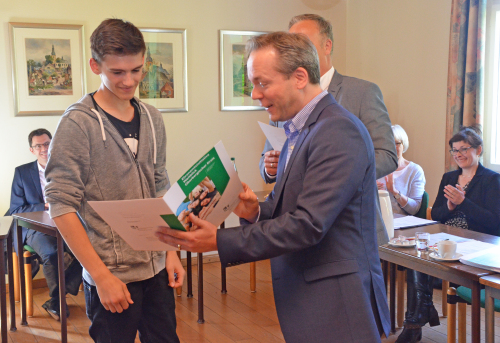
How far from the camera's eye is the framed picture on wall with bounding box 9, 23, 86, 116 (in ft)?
13.6

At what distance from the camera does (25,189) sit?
4.00 m

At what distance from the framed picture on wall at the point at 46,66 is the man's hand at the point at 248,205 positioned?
3.15 m

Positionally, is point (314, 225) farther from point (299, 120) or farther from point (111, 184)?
point (111, 184)

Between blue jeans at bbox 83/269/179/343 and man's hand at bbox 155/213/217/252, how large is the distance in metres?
0.34

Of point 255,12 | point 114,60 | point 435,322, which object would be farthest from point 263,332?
point 255,12

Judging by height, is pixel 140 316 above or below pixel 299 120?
below

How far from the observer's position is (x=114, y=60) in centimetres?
151

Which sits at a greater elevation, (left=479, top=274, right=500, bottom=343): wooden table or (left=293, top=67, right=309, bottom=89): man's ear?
(left=293, top=67, right=309, bottom=89): man's ear

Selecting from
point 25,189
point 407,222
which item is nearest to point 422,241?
point 407,222

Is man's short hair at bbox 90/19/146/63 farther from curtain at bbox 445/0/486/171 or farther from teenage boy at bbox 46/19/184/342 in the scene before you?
curtain at bbox 445/0/486/171

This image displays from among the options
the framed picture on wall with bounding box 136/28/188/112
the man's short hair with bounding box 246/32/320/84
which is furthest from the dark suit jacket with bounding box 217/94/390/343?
the framed picture on wall with bounding box 136/28/188/112

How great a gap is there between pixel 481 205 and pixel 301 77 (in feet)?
8.33

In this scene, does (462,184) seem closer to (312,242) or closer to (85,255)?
(312,242)

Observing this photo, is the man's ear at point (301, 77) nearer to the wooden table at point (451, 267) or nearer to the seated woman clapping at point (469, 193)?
the wooden table at point (451, 267)
